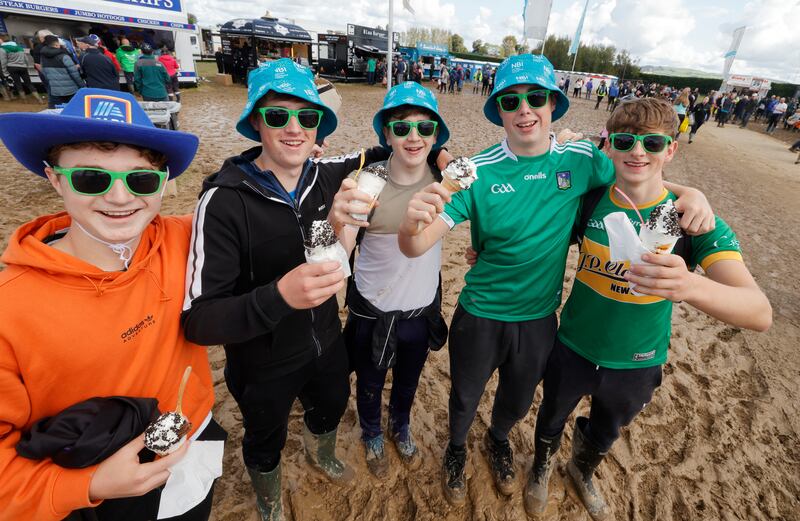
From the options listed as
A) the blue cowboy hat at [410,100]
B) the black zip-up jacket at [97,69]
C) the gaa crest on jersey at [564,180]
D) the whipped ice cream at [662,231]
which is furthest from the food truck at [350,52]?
the whipped ice cream at [662,231]

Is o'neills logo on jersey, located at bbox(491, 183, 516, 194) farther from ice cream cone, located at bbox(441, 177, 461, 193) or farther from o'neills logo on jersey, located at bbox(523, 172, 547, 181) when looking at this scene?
ice cream cone, located at bbox(441, 177, 461, 193)

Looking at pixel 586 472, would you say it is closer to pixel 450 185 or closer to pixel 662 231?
pixel 662 231

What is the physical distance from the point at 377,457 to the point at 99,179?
2.59 m

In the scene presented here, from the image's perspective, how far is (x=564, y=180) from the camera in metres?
2.17

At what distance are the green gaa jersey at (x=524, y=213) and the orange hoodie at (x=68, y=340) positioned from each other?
55.9 inches

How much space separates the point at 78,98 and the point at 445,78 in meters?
31.4

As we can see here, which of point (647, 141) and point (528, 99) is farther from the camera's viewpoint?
point (528, 99)

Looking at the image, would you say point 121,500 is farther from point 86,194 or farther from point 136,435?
point 86,194

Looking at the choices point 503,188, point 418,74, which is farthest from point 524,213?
point 418,74

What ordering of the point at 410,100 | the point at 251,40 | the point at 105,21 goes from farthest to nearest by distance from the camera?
the point at 251,40
the point at 105,21
the point at 410,100

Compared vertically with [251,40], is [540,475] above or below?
below

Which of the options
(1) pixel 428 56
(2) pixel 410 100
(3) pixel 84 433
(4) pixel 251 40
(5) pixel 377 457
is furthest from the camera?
(1) pixel 428 56

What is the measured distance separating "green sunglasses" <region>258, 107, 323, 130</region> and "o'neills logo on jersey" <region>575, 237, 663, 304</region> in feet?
5.49

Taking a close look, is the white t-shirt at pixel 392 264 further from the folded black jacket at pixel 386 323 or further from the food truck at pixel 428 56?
the food truck at pixel 428 56
